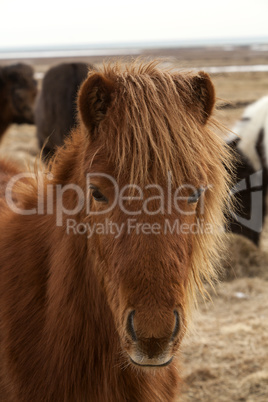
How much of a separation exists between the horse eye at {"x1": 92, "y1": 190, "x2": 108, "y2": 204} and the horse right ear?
271 mm

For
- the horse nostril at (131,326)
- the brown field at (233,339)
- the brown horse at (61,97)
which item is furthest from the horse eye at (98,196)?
the brown horse at (61,97)

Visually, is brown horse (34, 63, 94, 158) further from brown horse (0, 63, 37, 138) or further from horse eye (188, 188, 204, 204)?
horse eye (188, 188, 204, 204)

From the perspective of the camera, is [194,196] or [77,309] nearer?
[194,196]

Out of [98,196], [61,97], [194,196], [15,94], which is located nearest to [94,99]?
[98,196]

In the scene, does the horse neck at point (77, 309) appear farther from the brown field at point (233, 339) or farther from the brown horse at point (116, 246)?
the brown field at point (233, 339)

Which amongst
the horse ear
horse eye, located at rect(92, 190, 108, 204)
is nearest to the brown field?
the horse ear

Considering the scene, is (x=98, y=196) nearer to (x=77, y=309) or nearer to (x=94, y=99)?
(x=94, y=99)

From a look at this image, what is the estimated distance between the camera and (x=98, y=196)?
1.59 meters

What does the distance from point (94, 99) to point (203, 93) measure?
1.50 ft

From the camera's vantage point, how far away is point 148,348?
142 centimetres

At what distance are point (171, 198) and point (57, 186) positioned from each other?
668 mm

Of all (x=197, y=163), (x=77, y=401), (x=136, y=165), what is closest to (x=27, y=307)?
(x=77, y=401)

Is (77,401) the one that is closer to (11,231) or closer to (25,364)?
(25,364)

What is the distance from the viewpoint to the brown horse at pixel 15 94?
27.2 ft
